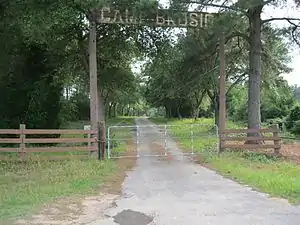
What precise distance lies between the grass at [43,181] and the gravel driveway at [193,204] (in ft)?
3.76

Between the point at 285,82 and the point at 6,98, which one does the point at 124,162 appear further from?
the point at 285,82

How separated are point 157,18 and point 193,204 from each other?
35.3 ft

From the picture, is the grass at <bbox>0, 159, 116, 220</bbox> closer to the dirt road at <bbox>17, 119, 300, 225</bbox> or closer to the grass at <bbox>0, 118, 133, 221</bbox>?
the grass at <bbox>0, 118, 133, 221</bbox>

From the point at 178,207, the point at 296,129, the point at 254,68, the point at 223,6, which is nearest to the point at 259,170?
the point at 178,207

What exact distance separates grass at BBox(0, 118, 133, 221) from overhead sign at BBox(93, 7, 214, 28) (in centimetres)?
572

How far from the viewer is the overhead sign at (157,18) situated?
57.4ft

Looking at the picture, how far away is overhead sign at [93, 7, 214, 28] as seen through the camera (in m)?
17.5

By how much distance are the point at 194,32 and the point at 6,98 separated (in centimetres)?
1032

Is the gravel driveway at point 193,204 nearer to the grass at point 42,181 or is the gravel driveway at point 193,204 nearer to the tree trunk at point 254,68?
the grass at point 42,181

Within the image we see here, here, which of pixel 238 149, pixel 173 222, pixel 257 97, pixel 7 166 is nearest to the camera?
pixel 173 222

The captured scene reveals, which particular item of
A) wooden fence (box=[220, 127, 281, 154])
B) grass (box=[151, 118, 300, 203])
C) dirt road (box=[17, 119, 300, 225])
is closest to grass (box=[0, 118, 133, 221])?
dirt road (box=[17, 119, 300, 225])

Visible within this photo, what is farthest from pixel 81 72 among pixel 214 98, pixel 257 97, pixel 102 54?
pixel 214 98

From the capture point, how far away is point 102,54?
25.1m

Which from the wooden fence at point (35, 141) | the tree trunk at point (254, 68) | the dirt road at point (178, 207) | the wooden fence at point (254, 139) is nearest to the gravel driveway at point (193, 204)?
the dirt road at point (178, 207)
